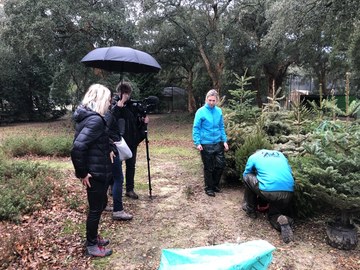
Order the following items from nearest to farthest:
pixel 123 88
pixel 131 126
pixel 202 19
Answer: pixel 123 88
pixel 131 126
pixel 202 19


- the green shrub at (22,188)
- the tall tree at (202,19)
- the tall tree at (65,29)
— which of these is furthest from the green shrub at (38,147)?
the tall tree at (202,19)

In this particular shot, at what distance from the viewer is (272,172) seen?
4.18m

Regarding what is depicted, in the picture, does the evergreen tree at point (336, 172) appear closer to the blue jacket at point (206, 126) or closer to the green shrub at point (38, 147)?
the blue jacket at point (206, 126)

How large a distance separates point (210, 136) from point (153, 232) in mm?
2062

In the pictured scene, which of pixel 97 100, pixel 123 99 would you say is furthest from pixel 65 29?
pixel 97 100

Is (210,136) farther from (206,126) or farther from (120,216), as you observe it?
(120,216)

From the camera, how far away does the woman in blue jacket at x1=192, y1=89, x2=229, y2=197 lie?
18.5ft

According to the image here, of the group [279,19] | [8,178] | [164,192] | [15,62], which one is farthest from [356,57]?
[15,62]

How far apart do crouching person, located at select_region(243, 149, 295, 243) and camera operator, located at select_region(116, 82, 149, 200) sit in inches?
69.4

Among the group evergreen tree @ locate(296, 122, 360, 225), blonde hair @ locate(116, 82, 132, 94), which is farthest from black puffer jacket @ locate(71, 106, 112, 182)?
evergreen tree @ locate(296, 122, 360, 225)

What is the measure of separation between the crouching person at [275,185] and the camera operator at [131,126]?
5.78 ft

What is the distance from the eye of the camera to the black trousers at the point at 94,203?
11.1ft

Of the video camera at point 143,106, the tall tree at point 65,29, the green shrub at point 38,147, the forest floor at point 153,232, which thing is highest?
the tall tree at point 65,29

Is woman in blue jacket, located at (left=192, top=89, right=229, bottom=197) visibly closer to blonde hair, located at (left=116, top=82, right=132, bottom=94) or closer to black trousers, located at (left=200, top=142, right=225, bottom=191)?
black trousers, located at (left=200, top=142, right=225, bottom=191)
